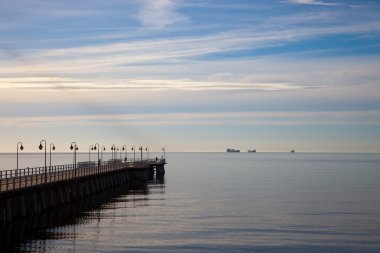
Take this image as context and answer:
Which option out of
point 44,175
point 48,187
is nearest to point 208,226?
point 48,187

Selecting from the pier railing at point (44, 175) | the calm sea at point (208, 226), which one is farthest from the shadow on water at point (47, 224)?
the pier railing at point (44, 175)

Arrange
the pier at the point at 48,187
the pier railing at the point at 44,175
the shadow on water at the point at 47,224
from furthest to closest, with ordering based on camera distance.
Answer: the pier railing at the point at 44,175
the pier at the point at 48,187
the shadow on water at the point at 47,224

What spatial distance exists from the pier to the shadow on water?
784mm

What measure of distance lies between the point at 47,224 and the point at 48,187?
7456 millimetres

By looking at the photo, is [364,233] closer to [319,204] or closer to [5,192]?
[319,204]

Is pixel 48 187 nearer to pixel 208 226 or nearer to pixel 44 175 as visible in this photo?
pixel 44 175

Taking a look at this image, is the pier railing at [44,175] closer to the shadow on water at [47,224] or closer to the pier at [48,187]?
the pier at [48,187]

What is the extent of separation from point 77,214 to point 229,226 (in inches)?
644

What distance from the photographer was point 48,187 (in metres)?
57.2

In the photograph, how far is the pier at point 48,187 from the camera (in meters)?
48.2

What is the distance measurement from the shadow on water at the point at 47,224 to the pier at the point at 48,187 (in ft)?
2.57

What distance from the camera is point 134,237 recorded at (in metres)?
45.5

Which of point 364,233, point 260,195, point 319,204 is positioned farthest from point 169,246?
point 260,195

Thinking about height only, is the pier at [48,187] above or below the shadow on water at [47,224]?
above
